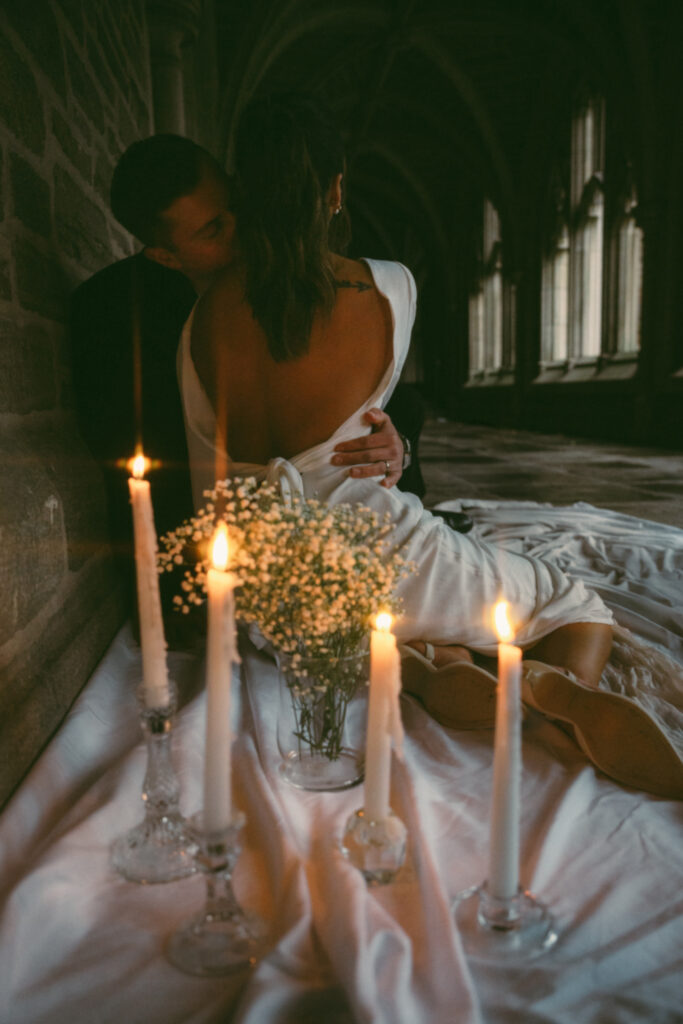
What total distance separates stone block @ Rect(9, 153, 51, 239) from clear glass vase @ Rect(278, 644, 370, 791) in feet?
3.74

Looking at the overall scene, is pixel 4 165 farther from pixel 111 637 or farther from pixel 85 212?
pixel 111 637

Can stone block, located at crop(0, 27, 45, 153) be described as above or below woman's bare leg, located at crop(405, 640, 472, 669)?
above

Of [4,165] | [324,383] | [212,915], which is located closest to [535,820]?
[212,915]

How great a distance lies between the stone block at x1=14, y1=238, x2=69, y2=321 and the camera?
1.65m

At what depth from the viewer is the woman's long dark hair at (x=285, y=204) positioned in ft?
5.08

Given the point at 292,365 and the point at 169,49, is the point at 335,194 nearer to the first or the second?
the point at 292,365

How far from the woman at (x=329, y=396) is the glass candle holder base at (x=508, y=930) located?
52cm

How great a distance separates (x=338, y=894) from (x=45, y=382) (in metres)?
1.36

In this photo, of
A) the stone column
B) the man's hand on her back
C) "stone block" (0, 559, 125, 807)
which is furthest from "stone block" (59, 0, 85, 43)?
the stone column

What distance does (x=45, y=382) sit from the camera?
71.9 inches

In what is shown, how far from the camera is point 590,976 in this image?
95cm

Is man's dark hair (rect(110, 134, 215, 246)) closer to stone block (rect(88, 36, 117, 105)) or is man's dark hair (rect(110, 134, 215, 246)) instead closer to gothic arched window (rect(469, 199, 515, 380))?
stone block (rect(88, 36, 117, 105))

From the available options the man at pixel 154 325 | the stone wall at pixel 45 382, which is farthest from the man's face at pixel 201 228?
the stone wall at pixel 45 382

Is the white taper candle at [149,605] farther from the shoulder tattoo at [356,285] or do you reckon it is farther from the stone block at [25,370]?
the shoulder tattoo at [356,285]
